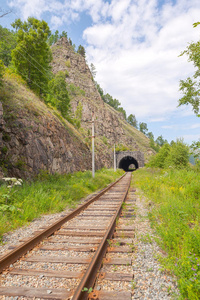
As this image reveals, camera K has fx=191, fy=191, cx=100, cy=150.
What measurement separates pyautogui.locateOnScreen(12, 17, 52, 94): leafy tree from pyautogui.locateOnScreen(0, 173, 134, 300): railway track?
58.2 feet

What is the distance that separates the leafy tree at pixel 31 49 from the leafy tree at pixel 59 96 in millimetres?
4048

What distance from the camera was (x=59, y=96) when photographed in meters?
27.8

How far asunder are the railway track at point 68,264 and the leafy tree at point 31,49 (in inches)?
699

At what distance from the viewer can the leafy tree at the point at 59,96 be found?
26.3 metres

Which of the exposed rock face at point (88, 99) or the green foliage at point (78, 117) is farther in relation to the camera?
the exposed rock face at point (88, 99)

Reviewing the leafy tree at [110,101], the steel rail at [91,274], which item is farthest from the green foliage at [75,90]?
the leafy tree at [110,101]

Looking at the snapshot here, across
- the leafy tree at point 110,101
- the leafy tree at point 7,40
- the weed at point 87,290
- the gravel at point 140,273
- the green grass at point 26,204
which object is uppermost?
the leafy tree at point 110,101

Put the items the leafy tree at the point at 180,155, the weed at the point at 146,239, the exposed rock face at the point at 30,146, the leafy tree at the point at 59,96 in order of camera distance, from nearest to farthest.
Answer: the weed at the point at 146,239 → the exposed rock face at the point at 30,146 → the leafy tree at the point at 180,155 → the leafy tree at the point at 59,96

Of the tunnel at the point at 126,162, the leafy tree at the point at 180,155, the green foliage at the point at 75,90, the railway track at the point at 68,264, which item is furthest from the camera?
the green foliage at the point at 75,90

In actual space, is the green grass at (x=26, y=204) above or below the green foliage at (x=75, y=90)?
below

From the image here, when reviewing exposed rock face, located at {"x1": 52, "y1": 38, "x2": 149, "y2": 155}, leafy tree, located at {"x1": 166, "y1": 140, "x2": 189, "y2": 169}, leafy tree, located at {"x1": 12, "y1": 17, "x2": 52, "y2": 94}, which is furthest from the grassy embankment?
exposed rock face, located at {"x1": 52, "y1": 38, "x2": 149, "y2": 155}

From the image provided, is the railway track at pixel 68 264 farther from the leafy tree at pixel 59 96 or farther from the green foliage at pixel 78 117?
the green foliage at pixel 78 117

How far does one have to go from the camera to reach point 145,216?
6086 millimetres

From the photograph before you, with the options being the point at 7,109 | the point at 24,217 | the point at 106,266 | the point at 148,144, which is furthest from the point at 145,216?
the point at 148,144
